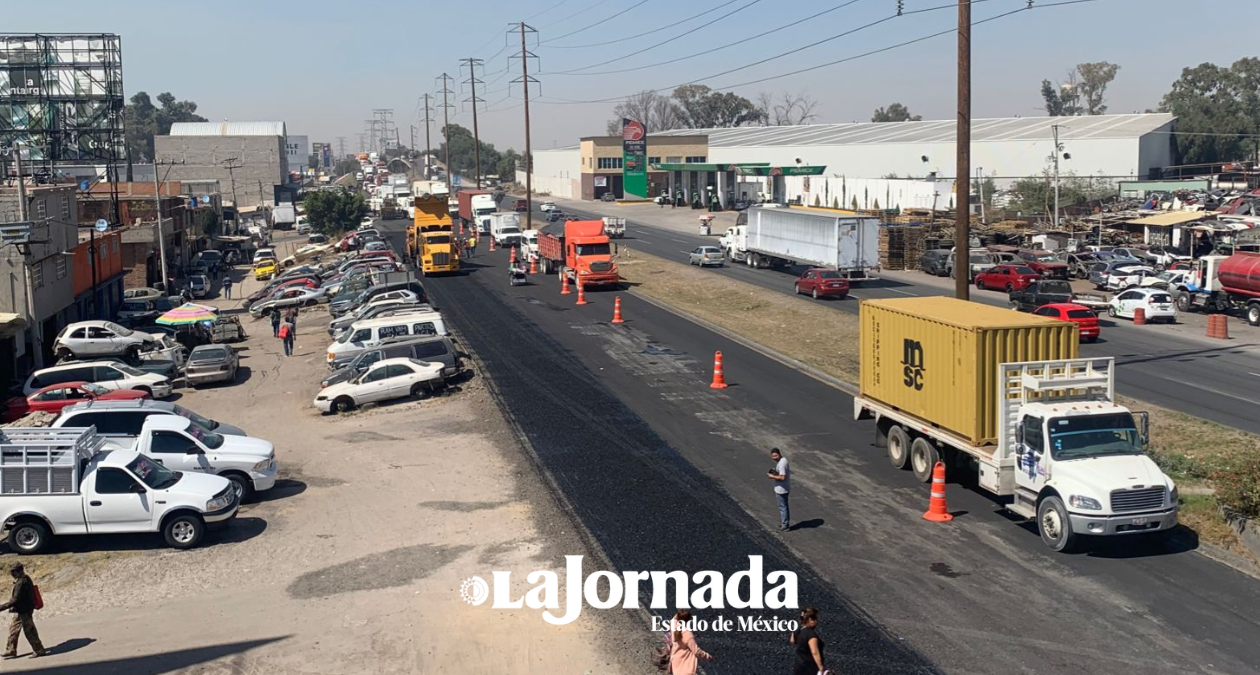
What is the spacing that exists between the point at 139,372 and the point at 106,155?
42854mm

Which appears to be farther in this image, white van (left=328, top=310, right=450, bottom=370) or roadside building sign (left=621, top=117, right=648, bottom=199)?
roadside building sign (left=621, top=117, right=648, bottom=199)

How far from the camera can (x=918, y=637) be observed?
1339cm

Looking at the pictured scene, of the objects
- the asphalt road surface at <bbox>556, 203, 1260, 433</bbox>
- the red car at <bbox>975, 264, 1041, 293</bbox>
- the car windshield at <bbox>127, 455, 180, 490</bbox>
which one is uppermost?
the red car at <bbox>975, 264, 1041, 293</bbox>

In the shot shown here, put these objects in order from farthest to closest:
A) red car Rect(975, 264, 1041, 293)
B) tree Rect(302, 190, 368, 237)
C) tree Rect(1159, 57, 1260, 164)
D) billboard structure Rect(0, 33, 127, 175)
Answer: tree Rect(1159, 57, 1260, 164) → tree Rect(302, 190, 368, 237) → billboard structure Rect(0, 33, 127, 175) → red car Rect(975, 264, 1041, 293)

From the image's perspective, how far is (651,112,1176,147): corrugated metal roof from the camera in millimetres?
90938

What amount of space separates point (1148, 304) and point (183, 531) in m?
35.4

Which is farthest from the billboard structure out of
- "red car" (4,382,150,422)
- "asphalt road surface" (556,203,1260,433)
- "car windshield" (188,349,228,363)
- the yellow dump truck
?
"asphalt road surface" (556,203,1260,433)

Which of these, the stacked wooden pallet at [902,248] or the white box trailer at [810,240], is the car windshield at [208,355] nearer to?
the white box trailer at [810,240]

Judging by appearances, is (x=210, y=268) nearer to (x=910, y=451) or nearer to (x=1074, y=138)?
(x=910, y=451)

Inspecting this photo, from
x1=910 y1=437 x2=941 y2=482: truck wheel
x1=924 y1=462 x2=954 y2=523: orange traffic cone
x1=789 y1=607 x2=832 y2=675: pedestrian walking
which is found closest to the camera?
x1=789 y1=607 x2=832 y2=675: pedestrian walking

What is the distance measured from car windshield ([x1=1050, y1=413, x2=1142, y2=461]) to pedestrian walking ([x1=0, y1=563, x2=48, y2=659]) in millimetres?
14573

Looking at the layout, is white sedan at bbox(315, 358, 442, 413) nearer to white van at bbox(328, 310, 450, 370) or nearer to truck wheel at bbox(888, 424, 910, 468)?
white van at bbox(328, 310, 450, 370)

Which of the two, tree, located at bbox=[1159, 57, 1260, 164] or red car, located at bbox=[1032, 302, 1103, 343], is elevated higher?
tree, located at bbox=[1159, 57, 1260, 164]

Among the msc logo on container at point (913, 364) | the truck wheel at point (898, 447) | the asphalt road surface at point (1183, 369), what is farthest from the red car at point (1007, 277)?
the msc logo on container at point (913, 364)
